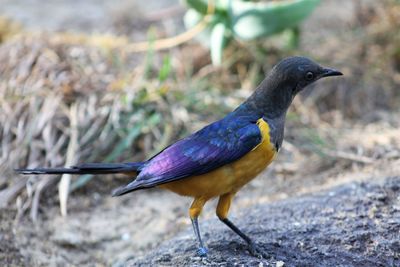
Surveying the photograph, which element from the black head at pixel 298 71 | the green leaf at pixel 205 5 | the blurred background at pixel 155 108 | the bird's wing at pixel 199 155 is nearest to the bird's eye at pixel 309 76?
the black head at pixel 298 71

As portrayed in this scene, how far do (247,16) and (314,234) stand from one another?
9.83 feet

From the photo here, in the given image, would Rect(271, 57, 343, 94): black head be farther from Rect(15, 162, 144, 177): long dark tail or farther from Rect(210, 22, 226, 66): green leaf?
Rect(210, 22, 226, 66): green leaf

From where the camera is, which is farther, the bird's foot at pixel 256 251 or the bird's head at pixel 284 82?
the bird's head at pixel 284 82

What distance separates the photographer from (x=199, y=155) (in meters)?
3.83

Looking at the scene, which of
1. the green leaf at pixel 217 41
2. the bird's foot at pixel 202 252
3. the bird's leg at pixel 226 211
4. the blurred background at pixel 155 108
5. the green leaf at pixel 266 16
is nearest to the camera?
the bird's foot at pixel 202 252

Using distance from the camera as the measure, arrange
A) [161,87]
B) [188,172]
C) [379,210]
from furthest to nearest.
Answer: [161,87], [379,210], [188,172]

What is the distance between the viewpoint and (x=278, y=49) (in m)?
7.53

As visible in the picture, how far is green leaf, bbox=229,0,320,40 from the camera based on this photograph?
6.48m

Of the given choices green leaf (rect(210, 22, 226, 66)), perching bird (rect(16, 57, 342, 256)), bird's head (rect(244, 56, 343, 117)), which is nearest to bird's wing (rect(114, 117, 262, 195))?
perching bird (rect(16, 57, 342, 256))

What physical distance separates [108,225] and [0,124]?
1.38 metres

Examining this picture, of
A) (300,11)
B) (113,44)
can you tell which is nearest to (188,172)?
(300,11)

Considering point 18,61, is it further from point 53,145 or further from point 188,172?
point 188,172

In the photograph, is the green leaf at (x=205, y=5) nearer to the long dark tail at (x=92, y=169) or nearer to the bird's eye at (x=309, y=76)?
the bird's eye at (x=309, y=76)

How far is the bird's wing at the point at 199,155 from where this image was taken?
12.4 feet
